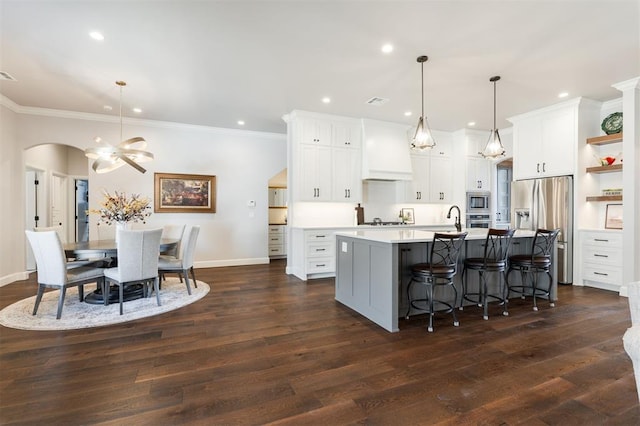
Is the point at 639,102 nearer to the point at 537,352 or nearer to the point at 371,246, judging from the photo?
the point at 537,352

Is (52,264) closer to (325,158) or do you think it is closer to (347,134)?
(325,158)

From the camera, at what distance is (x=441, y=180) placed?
6867 mm

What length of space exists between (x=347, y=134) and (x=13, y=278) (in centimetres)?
624

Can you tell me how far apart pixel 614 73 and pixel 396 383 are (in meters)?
4.83

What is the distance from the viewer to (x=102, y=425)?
5.47 ft

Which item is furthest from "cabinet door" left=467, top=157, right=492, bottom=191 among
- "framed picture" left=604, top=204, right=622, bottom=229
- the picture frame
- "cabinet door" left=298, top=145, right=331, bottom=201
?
"cabinet door" left=298, top=145, right=331, bottom=201

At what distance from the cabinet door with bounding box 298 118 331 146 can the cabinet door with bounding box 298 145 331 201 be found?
4.3 inches

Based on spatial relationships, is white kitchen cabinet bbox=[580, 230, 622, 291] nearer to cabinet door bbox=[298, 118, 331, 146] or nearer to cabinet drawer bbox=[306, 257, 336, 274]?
cabinet drawer bbox=[306, 257, 336, 274]

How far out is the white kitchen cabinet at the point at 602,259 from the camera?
Result: 447 cm

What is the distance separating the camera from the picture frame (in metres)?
6.83

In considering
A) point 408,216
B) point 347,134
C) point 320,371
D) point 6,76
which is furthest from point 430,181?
point 6,76

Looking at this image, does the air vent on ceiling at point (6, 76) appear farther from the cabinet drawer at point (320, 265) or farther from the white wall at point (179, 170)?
the cabinet drawer at point (320, 265)

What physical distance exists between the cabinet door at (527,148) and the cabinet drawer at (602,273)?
172cm

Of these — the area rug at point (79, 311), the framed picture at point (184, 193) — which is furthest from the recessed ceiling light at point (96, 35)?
the framed picture at point (184, 193)
